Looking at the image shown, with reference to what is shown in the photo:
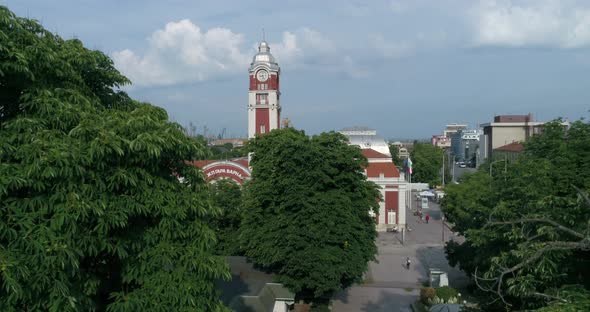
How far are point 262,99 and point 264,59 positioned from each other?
3.68 m

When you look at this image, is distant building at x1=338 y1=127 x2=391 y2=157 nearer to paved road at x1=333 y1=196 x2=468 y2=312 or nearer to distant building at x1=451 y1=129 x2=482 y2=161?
paved road at x1=333 y1=196 x2=468 y2=312

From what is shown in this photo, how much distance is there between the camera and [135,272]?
23.7 ft

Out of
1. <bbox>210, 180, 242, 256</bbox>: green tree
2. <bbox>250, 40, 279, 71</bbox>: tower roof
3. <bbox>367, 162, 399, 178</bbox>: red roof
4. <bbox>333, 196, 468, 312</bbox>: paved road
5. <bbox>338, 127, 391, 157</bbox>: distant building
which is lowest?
<bbox>333, 196, 468, 312</bbox>: paved road

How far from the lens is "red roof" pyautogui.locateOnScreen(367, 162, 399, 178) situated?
1607 inches

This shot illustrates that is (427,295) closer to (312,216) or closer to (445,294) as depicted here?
(445,294)

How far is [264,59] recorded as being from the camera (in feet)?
Result: 143

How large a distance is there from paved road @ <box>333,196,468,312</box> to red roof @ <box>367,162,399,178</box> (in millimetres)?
4853

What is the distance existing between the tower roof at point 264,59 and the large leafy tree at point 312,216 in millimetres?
24666

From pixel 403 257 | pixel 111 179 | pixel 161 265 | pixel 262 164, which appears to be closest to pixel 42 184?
pixel 111 179

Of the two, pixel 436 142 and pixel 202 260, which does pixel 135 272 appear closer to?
pixel 202 260

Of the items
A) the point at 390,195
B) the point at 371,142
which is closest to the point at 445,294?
the point at 390,195

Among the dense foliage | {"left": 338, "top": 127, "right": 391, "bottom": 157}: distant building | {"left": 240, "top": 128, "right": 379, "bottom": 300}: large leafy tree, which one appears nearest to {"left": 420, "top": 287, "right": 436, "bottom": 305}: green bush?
{"left": 240, "top": 128, "right": 379, "bottom": 300}: large leafy tree

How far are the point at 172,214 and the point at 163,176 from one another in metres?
0.62

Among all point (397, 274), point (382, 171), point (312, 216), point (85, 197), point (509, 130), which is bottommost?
point (397, 274)
